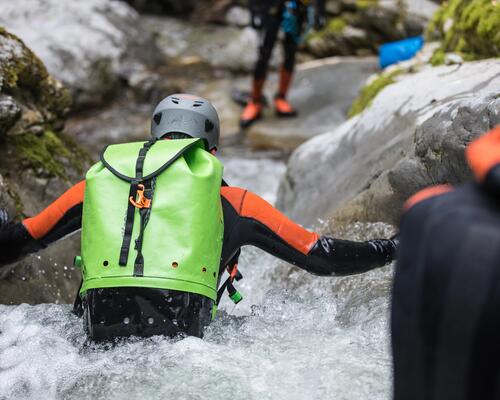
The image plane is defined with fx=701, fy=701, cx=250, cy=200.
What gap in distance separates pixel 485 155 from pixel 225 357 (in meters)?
1.85

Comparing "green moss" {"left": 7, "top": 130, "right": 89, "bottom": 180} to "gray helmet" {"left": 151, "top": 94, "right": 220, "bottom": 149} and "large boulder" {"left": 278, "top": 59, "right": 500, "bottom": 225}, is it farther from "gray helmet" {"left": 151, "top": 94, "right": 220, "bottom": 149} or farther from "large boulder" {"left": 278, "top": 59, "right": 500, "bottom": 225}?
"large boulder" {"left": 278, "top": 59, "right": 500, "bottom": 225}

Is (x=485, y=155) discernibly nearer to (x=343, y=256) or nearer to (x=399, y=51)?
(x=343, y=256)

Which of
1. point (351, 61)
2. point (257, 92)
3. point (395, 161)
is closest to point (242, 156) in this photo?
point (257, 92)

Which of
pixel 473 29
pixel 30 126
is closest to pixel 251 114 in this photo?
pixel 473 29

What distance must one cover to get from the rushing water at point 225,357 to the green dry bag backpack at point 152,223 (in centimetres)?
29

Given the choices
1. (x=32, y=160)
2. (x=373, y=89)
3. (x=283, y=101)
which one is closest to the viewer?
(x=32, y=160)

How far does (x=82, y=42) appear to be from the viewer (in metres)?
11.3

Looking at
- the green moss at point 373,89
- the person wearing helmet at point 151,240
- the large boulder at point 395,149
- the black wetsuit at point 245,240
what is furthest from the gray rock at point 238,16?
the person wearing helmet at point 151,240

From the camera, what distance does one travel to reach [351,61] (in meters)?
11.8

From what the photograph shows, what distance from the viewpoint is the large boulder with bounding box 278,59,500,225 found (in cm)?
366

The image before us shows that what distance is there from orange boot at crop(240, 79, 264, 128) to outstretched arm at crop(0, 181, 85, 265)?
6.70 metres

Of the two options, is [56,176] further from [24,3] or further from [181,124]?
[24,3]

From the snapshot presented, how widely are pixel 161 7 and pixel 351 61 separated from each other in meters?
6.20

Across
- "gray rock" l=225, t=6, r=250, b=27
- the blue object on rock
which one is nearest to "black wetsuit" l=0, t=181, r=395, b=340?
the blue object on rock
